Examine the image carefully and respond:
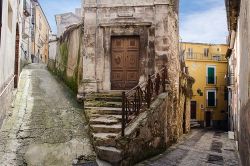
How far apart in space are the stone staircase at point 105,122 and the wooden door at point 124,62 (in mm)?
726

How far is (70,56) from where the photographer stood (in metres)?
A: 13.9

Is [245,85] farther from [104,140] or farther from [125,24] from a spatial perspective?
[125,24]

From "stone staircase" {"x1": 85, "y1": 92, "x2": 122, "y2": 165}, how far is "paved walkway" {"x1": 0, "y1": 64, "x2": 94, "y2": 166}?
0.29 m

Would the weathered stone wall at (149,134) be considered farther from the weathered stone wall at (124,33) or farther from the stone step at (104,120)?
the weathered stone wall at (124,33)

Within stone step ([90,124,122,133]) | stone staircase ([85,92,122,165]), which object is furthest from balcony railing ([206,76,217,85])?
stone step ([90,124,122,133])

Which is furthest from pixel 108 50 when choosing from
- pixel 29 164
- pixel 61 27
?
pixel 61 27

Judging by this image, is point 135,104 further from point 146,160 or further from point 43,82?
point 43,82

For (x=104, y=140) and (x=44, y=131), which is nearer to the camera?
(x=104, y=140)

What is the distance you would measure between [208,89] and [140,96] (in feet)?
99.5

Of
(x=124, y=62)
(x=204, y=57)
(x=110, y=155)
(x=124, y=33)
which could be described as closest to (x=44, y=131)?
(x=110, y=155)

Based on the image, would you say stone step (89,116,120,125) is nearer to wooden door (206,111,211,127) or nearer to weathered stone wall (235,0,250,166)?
weathered stone wall (235,0,250,166)

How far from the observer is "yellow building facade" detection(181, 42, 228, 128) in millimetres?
37500

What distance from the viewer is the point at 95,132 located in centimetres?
855

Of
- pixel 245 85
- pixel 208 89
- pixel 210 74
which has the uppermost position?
pixel 210 74
